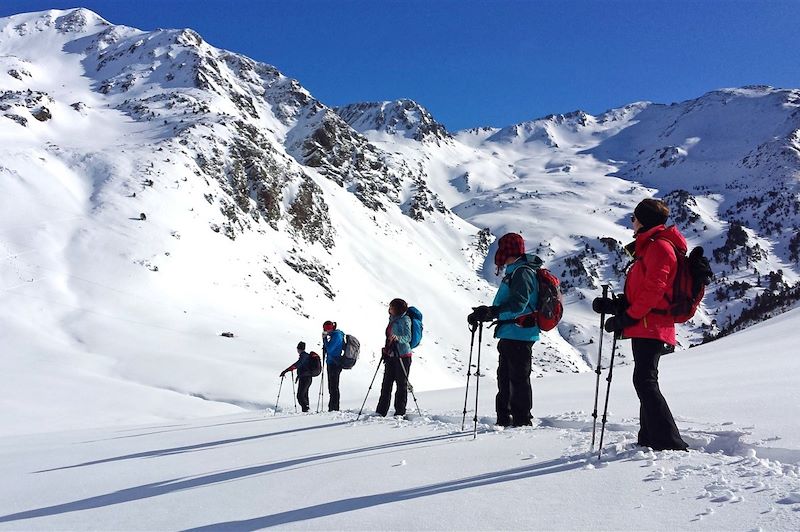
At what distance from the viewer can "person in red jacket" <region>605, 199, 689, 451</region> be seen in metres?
4.53

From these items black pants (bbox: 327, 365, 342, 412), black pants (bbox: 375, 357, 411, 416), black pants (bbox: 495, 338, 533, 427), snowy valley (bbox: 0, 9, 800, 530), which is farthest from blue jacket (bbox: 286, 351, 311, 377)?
black pants (bbox: 495, 338, 533, 427)

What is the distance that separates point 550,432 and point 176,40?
136 metres

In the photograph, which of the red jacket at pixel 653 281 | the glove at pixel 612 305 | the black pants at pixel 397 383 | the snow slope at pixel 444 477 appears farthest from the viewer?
the black pants at pixel 397 383

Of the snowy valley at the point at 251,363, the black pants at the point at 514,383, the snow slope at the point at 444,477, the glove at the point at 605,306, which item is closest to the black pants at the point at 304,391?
the snowy valley at the point at 251,363

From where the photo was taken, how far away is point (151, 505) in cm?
396

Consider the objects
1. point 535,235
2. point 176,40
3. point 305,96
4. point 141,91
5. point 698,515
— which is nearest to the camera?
point 698,515

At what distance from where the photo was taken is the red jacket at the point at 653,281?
4.51m

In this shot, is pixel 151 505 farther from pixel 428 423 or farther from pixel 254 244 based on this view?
pixel 254 244

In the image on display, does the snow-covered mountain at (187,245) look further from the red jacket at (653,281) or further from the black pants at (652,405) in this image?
the red jacket at (653,281)

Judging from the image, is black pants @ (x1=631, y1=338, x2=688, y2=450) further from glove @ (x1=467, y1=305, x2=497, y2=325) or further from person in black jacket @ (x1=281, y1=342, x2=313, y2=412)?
person in black jacket @ (x1=281, y1=342, x2=313, y2=412)

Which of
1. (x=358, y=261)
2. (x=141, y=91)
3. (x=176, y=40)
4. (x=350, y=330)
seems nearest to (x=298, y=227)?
(x=358, y=261)

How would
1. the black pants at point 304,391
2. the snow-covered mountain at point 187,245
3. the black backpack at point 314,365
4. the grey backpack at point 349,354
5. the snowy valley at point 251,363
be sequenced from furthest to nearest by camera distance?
the snow-covered mountain at point 187,245 → the black backpack at point 314,365 → the black pants at point 304,391 → the grey backpack at point 349,354 → the snowy valley at point 251,363

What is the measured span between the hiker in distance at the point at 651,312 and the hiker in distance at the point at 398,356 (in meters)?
5.11

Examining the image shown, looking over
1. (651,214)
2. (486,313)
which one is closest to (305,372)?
(486,313)
